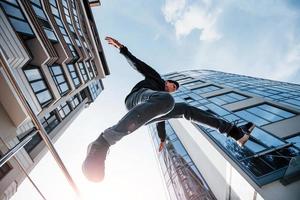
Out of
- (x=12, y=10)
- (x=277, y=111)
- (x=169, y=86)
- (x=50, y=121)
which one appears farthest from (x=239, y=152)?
(x=50, y=121)

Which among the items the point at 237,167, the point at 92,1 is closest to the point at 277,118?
the point at 237,167

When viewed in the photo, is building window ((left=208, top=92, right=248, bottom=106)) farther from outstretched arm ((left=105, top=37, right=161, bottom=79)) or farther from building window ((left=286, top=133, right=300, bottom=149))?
outstretched arm ((left=105, top=37, right=161, bottom=79))

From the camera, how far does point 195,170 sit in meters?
12.5

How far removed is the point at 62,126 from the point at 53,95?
3.79 metres

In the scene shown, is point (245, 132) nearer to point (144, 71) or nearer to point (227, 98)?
point (144, 71)

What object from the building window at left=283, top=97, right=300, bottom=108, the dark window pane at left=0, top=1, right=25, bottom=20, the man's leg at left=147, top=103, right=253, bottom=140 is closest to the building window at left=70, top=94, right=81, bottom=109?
the dark window pane at left=0, top=1, right=25, bottom=20

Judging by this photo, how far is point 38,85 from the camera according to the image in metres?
10.8

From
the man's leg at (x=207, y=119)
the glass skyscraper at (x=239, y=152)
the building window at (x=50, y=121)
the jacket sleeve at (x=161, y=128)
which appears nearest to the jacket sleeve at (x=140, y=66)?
the man's leg at (x=207, y=119)

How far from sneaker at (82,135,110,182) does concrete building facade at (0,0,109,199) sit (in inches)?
118

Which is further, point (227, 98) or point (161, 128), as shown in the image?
point (227, 98)

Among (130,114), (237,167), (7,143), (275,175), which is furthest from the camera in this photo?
(7,143)

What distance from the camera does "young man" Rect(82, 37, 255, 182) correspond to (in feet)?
7.74

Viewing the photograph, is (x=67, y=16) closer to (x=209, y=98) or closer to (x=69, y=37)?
(x=69, y=37)

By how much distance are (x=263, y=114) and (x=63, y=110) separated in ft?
46.1
